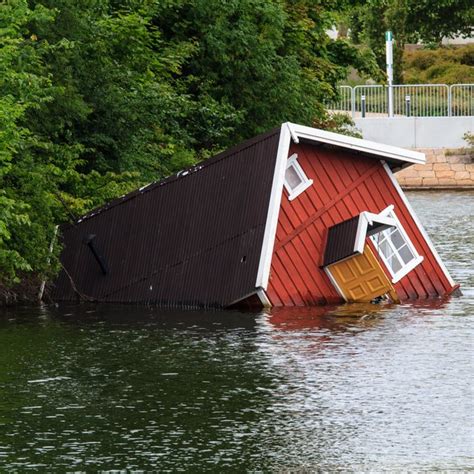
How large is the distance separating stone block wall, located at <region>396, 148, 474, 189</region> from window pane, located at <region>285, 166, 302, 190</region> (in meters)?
40.8

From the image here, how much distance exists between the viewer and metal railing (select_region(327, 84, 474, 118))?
78375 mm

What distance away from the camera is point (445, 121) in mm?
77250

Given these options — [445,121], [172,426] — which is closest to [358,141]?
[172,426]

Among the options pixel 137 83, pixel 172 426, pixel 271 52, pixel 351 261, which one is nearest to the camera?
pixel 172 426

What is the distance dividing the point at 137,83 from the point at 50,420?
2299 cm

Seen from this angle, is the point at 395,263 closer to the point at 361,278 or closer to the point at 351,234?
the point at 361,278

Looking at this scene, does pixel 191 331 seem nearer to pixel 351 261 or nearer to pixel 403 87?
pixel 351 261

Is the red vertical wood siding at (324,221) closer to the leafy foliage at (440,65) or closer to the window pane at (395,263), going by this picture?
the window pane at (395,263)

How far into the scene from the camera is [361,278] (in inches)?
1423

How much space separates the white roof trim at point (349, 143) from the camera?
3519 cm

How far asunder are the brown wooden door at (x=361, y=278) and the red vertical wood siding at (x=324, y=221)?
0.87ft

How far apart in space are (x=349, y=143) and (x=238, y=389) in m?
11.0

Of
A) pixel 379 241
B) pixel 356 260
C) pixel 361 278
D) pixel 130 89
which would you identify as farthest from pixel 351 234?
pixel 130 89

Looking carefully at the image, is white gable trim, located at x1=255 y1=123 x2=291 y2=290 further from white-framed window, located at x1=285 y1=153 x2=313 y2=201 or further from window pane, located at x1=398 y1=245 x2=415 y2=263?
window pane, located at x1=398 y1=245 x2=415 y2=263
